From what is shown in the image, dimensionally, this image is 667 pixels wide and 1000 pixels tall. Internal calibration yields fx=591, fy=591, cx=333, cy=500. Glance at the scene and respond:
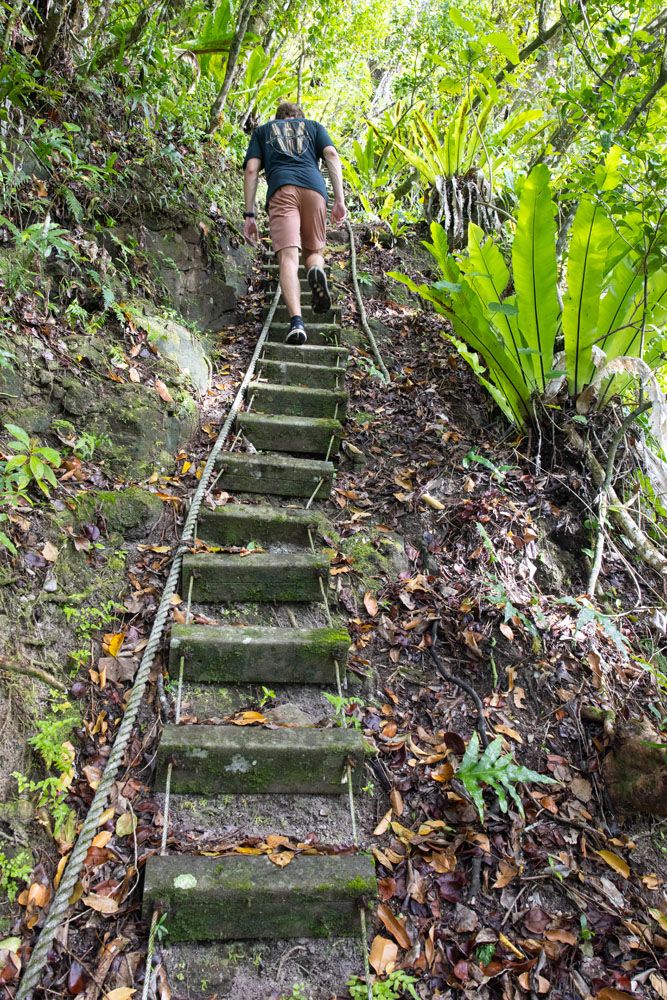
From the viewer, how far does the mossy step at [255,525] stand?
9.72 ft

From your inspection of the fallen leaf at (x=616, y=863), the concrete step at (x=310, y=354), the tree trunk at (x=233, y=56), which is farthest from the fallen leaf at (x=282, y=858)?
the tree trunk at (x=233, y=56)

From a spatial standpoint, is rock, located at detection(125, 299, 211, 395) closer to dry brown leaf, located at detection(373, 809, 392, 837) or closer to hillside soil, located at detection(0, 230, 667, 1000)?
hillside soil, located at detection(0, 230, 667, 1000)

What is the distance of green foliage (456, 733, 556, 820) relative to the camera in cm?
205

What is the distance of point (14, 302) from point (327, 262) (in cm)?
365

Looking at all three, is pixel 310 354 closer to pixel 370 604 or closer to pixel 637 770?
pixel 370 604

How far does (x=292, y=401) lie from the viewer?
395 centimetres

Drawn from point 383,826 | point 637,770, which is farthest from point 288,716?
point 637,770

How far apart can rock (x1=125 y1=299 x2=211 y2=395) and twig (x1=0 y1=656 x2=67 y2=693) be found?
2.20m

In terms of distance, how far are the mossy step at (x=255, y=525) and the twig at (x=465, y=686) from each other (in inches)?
32.3

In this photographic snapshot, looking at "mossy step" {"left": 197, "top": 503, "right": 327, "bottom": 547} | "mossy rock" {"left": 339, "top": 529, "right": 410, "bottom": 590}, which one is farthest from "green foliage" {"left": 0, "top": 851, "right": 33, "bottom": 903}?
"mossy rock" {"left": 339, "top": 529, "right": 410, "bottom": 590}

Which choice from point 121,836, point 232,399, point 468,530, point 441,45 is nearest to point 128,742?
point 121,836

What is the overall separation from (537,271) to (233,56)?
3.58m

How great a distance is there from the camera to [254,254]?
5707 mm

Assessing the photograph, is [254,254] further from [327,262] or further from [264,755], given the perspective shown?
[264,755]
